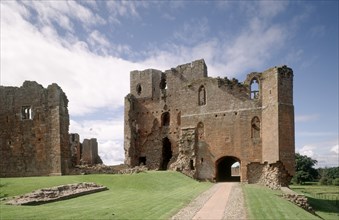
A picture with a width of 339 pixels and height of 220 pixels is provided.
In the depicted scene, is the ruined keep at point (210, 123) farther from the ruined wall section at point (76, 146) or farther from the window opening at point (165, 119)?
the ruined wall section at point (76, 146)

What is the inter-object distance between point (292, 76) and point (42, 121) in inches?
820

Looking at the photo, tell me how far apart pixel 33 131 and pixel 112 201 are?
55.7 feet

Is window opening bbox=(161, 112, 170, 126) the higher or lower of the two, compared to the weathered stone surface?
higher

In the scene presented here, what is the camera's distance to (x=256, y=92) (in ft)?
104

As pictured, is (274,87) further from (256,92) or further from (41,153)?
(41,153)

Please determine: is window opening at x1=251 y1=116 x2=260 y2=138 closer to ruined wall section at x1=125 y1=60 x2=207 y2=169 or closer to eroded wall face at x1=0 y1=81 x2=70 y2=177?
ruined wall section at x1=125 y1=60 x2=207 y2=169

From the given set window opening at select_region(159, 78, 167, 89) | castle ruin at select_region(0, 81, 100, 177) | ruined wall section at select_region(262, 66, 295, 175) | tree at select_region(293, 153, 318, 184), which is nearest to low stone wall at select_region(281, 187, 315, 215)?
ruined wall section at select_region(262, 66, 295, 175)

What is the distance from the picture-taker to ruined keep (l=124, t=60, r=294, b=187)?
28375 millimetres

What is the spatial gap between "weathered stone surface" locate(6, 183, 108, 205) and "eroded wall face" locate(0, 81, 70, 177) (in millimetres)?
10525

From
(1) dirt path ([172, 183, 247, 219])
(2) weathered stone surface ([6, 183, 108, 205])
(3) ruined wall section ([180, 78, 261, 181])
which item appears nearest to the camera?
(1) dirt path ([172, 183, 247, 219])

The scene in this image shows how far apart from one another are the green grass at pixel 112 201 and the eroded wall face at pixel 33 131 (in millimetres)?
7450

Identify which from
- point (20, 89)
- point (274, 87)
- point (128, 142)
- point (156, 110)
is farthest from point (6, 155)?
point (274, 87)

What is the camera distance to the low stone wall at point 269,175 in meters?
27.2

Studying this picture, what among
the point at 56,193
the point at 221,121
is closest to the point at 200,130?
the point at 221,121
